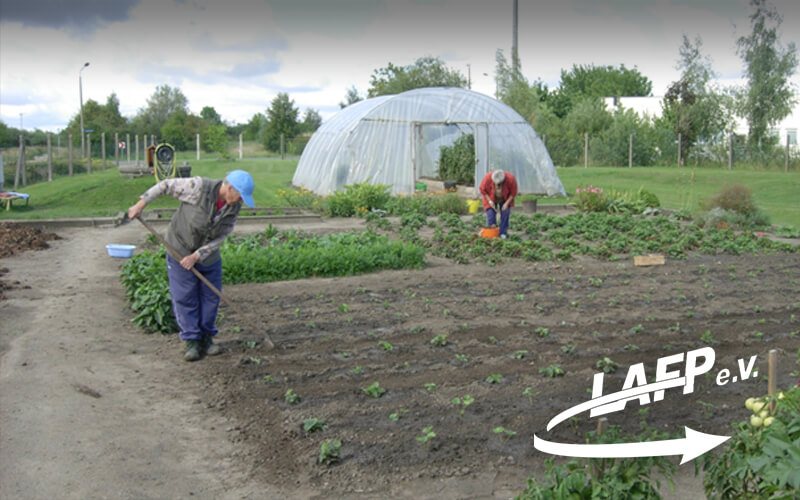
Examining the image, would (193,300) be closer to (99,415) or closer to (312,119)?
(99,415)

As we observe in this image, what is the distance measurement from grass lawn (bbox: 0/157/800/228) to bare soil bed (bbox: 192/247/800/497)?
9058 mm

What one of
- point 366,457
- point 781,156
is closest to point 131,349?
point 366,457

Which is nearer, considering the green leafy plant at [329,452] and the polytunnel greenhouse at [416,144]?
the green leafy plant at [329,452]

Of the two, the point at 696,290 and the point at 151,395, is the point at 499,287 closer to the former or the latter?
the point at 696,290

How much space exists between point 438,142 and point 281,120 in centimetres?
2896

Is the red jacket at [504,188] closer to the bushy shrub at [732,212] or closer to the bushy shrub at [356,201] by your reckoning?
the bushy shrub at [356,201]

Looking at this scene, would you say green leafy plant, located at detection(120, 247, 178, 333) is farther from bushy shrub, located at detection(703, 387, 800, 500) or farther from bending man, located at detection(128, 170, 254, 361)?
bushy shrub, located at detection(703, 387, 800, 500)

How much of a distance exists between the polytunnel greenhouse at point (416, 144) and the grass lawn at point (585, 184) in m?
1.56

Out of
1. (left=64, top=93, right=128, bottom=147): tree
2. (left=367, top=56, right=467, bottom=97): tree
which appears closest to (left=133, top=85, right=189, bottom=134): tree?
(left=64, top=93, right=128, bottom=147): tree

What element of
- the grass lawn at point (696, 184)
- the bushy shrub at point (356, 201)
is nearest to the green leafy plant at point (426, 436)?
the bushy shrub at point (356, 201)

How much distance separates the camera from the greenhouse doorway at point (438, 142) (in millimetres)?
22688

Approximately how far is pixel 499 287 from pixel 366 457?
5391 mm

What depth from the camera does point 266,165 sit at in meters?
38.2

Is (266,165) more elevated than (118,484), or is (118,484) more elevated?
(266,165)
